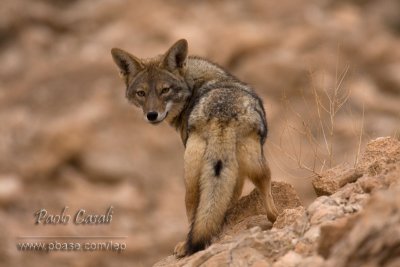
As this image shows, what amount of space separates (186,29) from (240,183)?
71.9ft

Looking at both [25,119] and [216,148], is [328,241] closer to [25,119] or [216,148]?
[216,148]

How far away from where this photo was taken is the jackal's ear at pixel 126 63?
1130 centimetres

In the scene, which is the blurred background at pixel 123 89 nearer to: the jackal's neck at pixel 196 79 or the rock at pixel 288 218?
the jackal's neck at pixel 196 79

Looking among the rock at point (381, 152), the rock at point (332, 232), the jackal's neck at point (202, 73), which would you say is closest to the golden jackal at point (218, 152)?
the jackal's neck at point (202, 73)

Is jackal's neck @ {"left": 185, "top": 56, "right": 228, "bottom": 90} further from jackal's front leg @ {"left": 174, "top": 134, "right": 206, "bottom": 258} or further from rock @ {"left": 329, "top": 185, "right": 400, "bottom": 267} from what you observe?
rock @ {"left": 329, "top": 185, "right": 400, "bottom": 267}

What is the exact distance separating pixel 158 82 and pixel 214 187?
95.4 inches

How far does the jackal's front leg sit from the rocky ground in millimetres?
418

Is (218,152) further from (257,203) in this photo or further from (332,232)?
(332,232)

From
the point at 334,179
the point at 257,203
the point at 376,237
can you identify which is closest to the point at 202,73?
the point at 257,203

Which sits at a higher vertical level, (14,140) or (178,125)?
(178,125)

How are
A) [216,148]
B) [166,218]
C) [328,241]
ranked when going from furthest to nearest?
[166,218] < [216,148] < [328,241]

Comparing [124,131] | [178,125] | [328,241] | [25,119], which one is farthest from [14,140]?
[328,241]

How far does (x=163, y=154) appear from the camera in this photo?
2931 centimetres

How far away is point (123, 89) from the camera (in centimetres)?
2916
